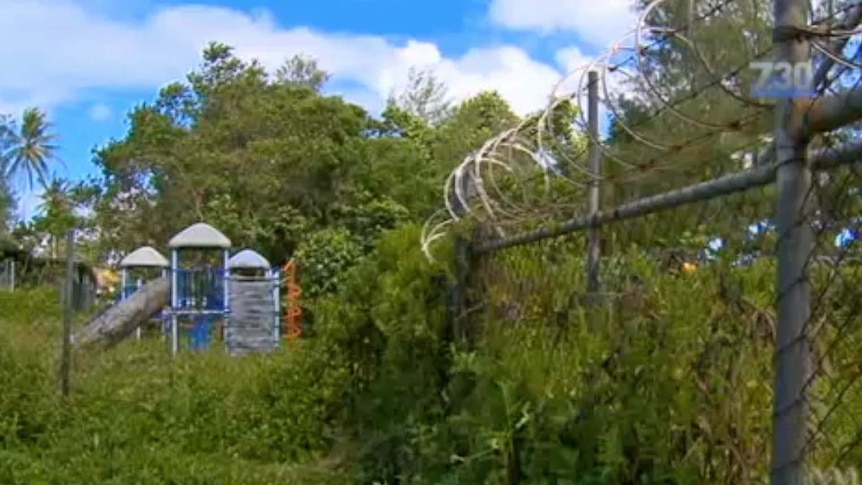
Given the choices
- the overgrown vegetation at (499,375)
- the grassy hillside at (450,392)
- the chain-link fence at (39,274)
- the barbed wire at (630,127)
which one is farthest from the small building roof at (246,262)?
the barbed wire at (630,127)

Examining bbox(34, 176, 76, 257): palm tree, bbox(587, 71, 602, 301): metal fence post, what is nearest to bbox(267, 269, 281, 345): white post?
bbox(587, 71, 602, 301): metal fence post

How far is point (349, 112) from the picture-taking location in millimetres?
21828

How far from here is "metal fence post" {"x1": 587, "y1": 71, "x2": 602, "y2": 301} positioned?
9.74 ft

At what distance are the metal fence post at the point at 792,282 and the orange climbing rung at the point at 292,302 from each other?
1149cm

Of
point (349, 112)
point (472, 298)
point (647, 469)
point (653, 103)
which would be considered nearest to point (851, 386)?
point (647, 469)

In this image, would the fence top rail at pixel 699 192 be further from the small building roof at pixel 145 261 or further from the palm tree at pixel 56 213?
the palm tree at pixel 56 213

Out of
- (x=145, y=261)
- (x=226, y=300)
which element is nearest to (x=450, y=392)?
Answer: (x=226, y=300)

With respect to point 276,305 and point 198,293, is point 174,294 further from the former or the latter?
point 276,305

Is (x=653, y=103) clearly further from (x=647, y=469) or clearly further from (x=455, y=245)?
(x=455, y=245)

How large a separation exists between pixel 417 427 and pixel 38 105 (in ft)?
101

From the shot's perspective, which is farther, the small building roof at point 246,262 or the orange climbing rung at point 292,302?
the small building roof at point 246,262
